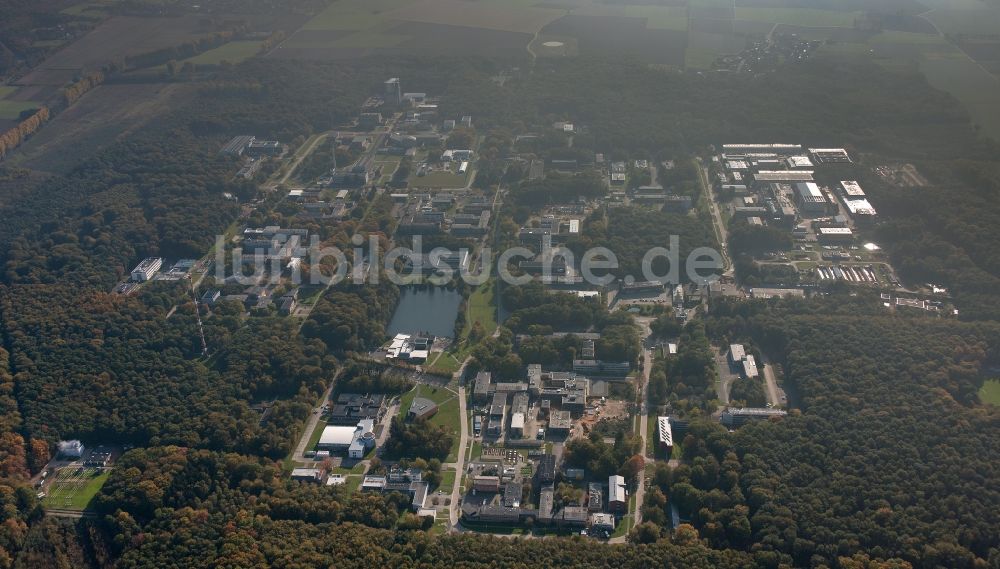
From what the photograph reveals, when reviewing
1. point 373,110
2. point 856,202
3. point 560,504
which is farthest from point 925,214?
point 373,110

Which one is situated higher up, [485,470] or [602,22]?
[602,22]

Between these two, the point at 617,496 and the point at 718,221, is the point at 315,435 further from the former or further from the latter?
the point at 718,221

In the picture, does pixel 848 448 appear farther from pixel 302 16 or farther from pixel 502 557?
pixel 302 16

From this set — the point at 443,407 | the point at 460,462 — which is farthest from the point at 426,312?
the point at 460,462

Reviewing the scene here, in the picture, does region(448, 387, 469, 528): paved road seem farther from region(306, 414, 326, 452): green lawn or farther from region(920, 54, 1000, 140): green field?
region(920, 54, 1000, 140): green field

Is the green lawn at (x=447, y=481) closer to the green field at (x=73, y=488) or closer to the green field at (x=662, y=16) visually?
the green field at (x=73, y=488)

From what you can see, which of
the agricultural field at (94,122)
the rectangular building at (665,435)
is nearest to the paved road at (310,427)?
the rectangular building at (665,435)
